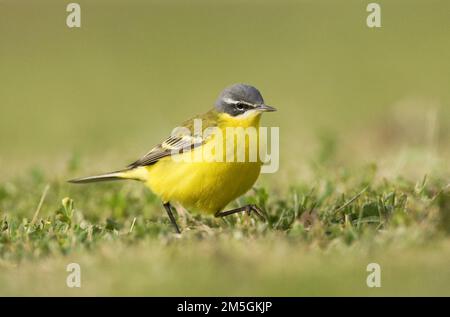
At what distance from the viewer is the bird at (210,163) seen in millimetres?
7000

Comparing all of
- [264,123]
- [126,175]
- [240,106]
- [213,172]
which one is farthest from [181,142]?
[264,123]

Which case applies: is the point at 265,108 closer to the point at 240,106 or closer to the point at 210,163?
the point at 240,106

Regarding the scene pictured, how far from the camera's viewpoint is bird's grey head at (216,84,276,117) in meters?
7.53

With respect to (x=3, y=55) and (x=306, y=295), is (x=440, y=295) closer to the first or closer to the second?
(x=306, y=295)

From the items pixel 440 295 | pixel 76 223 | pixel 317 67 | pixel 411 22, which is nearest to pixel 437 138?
pixel 76 223

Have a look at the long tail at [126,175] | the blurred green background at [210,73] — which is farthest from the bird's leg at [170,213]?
the blurred green background at [210,73]

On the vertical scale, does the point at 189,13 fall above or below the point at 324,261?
above

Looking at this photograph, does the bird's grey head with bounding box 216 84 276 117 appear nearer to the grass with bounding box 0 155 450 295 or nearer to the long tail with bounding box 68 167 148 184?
the grass with bounding box 0 155 450 295

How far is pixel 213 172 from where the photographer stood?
701cm

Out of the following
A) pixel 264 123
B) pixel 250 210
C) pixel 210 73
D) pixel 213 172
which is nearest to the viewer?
pixel 213 172

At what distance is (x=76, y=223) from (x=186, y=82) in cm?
1362

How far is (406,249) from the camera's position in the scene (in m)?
5.73

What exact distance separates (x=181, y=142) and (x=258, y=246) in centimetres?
204

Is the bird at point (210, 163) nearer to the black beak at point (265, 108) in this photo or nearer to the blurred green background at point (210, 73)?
the black beak at point (265, 108)
